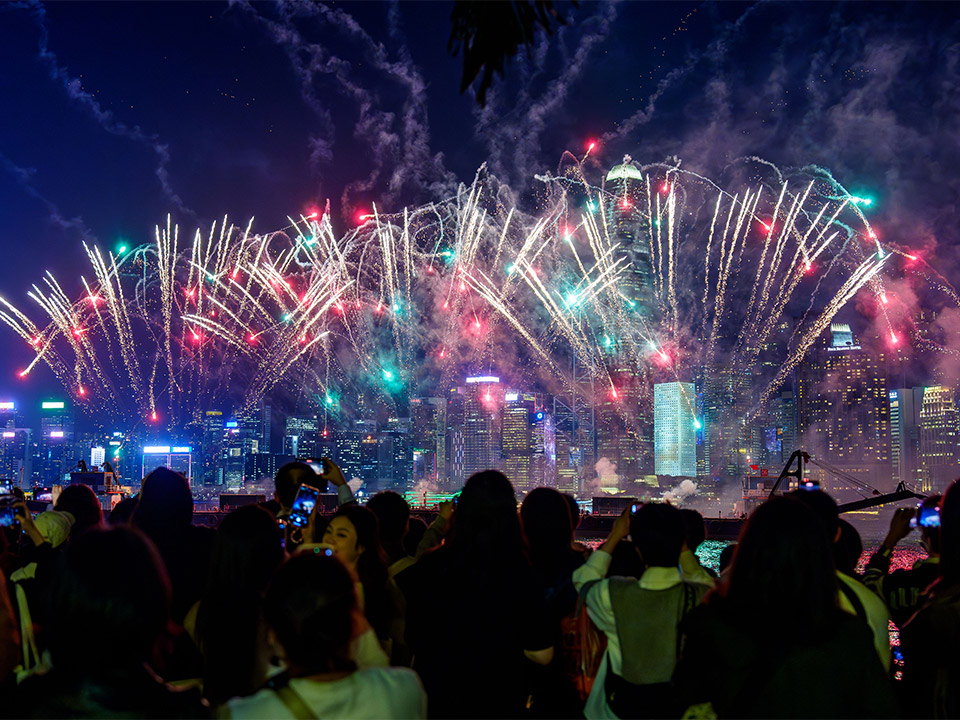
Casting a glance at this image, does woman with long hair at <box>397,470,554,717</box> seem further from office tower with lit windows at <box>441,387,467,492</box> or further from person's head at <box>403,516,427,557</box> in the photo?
office tower with lit windows at <box>441,387,467,492</box>

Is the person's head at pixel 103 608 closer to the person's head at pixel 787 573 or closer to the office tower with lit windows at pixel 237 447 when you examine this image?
the person's head at pixel 787 573

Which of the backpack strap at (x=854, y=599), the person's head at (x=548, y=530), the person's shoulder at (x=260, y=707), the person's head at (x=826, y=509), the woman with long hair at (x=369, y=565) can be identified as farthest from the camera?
the person's head at (x=548, y=530)

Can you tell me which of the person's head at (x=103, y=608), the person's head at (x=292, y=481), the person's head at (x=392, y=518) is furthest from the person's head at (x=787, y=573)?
the person's head at (x=292, y=481)

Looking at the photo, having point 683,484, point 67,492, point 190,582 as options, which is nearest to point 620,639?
point 190,582

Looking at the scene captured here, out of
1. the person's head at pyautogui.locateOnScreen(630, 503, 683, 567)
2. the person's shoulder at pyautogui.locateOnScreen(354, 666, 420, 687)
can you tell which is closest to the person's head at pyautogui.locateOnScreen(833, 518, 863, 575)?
the person's head at pyautogui.locateOnScreen(630, 503, 683, 567)

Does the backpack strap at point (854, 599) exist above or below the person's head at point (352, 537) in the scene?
below

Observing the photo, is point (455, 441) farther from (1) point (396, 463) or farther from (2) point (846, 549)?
(2) point (846, 549)
